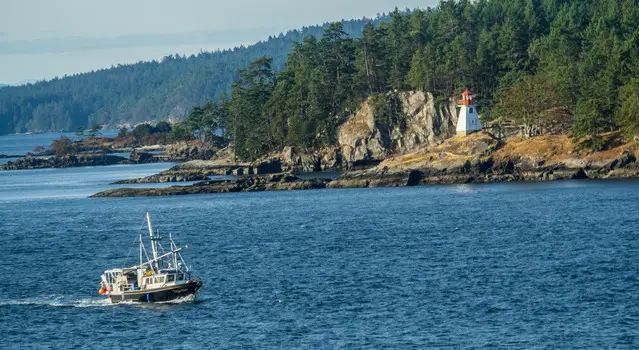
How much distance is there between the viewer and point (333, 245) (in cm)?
8006

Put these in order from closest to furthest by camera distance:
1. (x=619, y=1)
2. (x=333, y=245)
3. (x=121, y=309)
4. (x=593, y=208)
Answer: (x=121, y=309)
(x=333, y=245)
(x=593, y=208)
(x=619, y=1)

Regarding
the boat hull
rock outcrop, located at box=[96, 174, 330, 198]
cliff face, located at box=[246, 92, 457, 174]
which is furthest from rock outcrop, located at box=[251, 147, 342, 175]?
the boat hull

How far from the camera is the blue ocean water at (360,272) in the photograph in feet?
165

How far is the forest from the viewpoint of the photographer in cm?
13038

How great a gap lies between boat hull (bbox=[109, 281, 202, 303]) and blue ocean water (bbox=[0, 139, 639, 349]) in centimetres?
77

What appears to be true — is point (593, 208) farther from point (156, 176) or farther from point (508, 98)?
point (156, 176)

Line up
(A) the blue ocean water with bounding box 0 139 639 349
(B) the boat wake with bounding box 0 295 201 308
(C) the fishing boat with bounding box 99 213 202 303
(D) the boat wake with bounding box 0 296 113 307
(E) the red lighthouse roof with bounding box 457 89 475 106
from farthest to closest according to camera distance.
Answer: (E) the red lighthouse roof with bounding box 457 89 475 106 → (D) the boat wake with bounding box 0 296 113 307 → (B) the boat wake with bounding box 0 295 201 308 → (C) the fishing boat with bounding box 99 213 202 303 → (A) the blue ocean water with bounding box 0 139 639 349

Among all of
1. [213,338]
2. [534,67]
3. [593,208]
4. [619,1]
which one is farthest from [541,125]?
[213,338]

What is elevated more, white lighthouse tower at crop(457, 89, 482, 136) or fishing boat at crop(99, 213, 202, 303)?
white lighthouse tower at crop(457, 89, 482, 136)

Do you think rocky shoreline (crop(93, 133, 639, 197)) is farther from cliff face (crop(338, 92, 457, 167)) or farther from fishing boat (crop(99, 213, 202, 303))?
fishing boat (crop(99, 213, 202, 303))

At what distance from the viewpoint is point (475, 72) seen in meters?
156

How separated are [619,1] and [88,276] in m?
137

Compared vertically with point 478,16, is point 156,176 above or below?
below

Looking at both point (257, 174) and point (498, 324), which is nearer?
point (498, 324)
